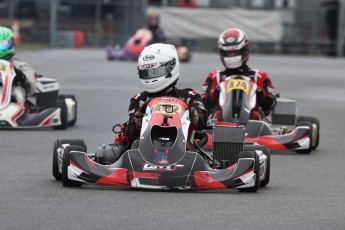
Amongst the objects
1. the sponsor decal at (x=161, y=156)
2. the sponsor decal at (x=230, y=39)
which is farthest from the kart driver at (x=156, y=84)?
the sponsor decal at (x=230, y=39)

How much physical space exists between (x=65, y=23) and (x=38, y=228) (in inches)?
1325

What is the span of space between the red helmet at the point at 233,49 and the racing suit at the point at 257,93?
0.09 meters

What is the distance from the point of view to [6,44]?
15.0m

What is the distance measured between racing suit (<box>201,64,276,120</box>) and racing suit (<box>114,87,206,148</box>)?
367 cm

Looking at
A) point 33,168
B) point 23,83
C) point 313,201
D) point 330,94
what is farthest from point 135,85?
point 313,201

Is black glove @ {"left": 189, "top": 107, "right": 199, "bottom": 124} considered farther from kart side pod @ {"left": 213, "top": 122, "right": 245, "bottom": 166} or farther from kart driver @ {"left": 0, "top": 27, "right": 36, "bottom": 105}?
kart driver @ {"left": 0, "top": 27, "right": 36, "bottom": 105}

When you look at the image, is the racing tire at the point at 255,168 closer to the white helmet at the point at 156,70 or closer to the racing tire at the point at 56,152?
the white helmet at the point at 156,70

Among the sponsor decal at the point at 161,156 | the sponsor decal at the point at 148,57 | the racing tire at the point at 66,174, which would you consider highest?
the sponsor decal at the point at 148,57

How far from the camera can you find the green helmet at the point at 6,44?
14.9 metres

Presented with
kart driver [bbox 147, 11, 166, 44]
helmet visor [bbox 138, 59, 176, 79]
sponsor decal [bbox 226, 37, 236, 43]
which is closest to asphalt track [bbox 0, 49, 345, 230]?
helmet visor [bbox 138, 59, 176, 79]

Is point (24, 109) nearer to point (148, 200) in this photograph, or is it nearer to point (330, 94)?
point (148, 200)

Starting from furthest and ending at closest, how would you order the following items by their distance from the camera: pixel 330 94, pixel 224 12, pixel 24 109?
pixel 224 12
pixel 330 94
pixel 24 109

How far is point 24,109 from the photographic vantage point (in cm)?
1480

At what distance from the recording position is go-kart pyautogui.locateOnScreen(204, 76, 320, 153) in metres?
12.9
